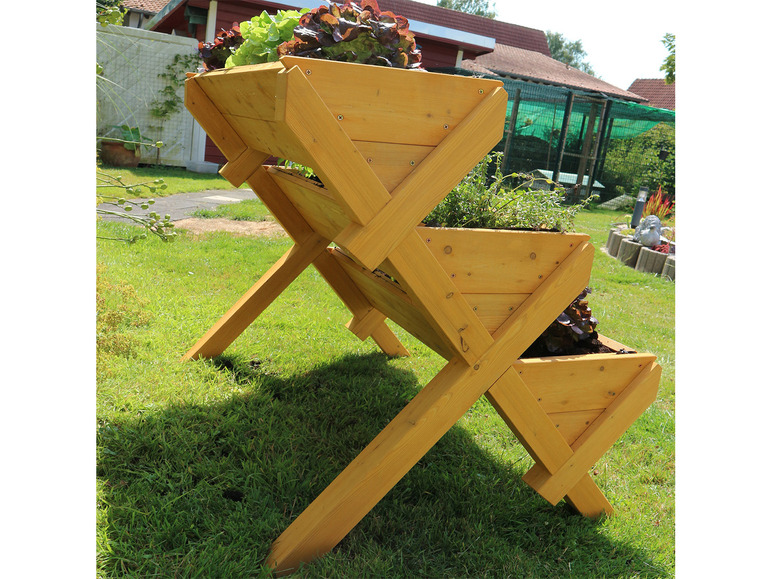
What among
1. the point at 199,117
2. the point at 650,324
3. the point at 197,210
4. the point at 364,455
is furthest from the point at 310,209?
the point at 197,210

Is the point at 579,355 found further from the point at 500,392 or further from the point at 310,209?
the point at 310,209

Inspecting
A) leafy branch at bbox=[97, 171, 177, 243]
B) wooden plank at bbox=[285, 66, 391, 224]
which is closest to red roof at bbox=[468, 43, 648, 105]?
leafy branch at bbox=[97, 171, 177, 243]

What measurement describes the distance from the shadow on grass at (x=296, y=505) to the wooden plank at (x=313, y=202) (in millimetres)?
805

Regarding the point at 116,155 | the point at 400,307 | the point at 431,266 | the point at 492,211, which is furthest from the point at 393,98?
the point at 116,155

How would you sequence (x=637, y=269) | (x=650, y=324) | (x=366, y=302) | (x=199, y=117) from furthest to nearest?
(x=637, y=269)
(x=650, y=324)
(x=366, y=302)
(x=199, y=117)

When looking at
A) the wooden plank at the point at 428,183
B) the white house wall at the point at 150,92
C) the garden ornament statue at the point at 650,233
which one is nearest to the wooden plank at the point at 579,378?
the wooden plank at the point at 428,183

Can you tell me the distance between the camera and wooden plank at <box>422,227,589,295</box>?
64.1 inches

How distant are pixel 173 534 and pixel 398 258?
3.38ft

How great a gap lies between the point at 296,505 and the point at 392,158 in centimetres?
116

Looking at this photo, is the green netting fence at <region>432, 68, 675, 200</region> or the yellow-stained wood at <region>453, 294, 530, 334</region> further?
the green netting fence at <region>432, 68, 675, 200</region>

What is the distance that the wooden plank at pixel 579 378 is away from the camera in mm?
1815

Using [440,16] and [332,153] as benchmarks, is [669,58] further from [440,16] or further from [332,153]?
[332,153]

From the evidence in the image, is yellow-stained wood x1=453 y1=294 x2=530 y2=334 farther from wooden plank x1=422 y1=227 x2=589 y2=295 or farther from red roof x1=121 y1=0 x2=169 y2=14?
red roof x1=121 y1=0 x2=169 y2=14

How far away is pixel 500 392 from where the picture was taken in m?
1.75
